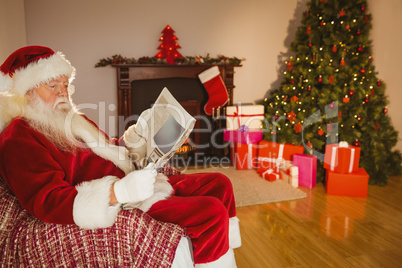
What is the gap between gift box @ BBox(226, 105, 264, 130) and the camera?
3.62m

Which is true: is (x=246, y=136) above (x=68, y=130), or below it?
below

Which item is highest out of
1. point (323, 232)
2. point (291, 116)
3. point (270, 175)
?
point (291, 116)

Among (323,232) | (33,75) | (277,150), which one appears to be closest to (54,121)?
(33,75)

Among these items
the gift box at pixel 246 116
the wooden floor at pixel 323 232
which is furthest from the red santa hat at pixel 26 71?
the gift box at pixel 246 116

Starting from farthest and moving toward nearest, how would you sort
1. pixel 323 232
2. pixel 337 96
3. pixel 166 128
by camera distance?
pixel 337 96 → pixel 323 232 → pixel 166 128

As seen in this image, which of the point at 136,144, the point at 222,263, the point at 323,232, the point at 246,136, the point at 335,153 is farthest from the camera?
the point at 246,136

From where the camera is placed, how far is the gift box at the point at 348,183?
8.89ft

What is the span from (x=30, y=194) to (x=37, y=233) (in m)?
0.13

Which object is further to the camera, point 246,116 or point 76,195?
point 246,116

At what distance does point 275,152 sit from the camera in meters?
3.24

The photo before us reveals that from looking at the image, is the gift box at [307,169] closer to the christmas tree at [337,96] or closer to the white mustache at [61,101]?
the christmas tree at [337,96]

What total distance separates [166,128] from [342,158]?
2.00 m

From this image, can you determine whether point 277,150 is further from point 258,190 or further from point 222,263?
point 222,263

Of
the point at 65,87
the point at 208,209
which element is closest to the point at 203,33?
the point at 65,87
